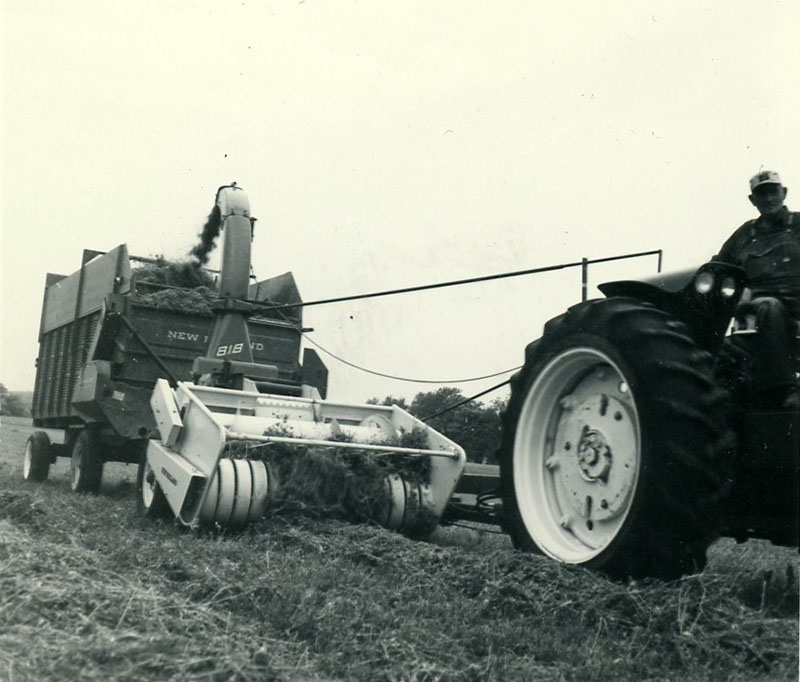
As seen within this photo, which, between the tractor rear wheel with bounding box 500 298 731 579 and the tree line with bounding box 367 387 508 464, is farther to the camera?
the tree line with bounding box 367 387 508 464

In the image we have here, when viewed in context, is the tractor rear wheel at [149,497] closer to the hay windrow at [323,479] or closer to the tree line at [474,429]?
the hay windrow at [323,479]

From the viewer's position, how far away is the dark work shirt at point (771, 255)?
14.4ft

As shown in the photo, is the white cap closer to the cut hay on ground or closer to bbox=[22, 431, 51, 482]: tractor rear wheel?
the cut hay on ground

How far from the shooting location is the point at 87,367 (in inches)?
388

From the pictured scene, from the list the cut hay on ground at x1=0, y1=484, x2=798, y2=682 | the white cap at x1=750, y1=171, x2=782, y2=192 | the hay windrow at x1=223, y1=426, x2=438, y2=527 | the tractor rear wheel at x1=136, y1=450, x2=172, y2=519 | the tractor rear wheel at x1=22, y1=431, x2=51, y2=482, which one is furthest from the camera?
the tractor rear wheel at x1=22, y1=431, x2=51, y2=482

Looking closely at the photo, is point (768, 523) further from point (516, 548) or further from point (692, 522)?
point (516, 548)

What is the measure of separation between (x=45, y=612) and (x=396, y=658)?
47.3 inches

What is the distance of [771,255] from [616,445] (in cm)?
117

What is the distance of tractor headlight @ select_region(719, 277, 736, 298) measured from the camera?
4.00 m

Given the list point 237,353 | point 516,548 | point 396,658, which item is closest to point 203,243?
point 237,353

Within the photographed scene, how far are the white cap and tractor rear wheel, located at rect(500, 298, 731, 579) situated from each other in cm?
98

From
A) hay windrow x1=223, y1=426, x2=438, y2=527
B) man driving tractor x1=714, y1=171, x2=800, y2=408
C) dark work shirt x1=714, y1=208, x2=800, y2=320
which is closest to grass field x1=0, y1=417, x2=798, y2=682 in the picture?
man driving tractor x1=714, y1=171, x2=800, y2=408

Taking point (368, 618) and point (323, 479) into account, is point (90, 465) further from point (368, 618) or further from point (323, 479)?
point (368, 618)

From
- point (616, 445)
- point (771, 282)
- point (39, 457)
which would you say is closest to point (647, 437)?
point (616, 445)
